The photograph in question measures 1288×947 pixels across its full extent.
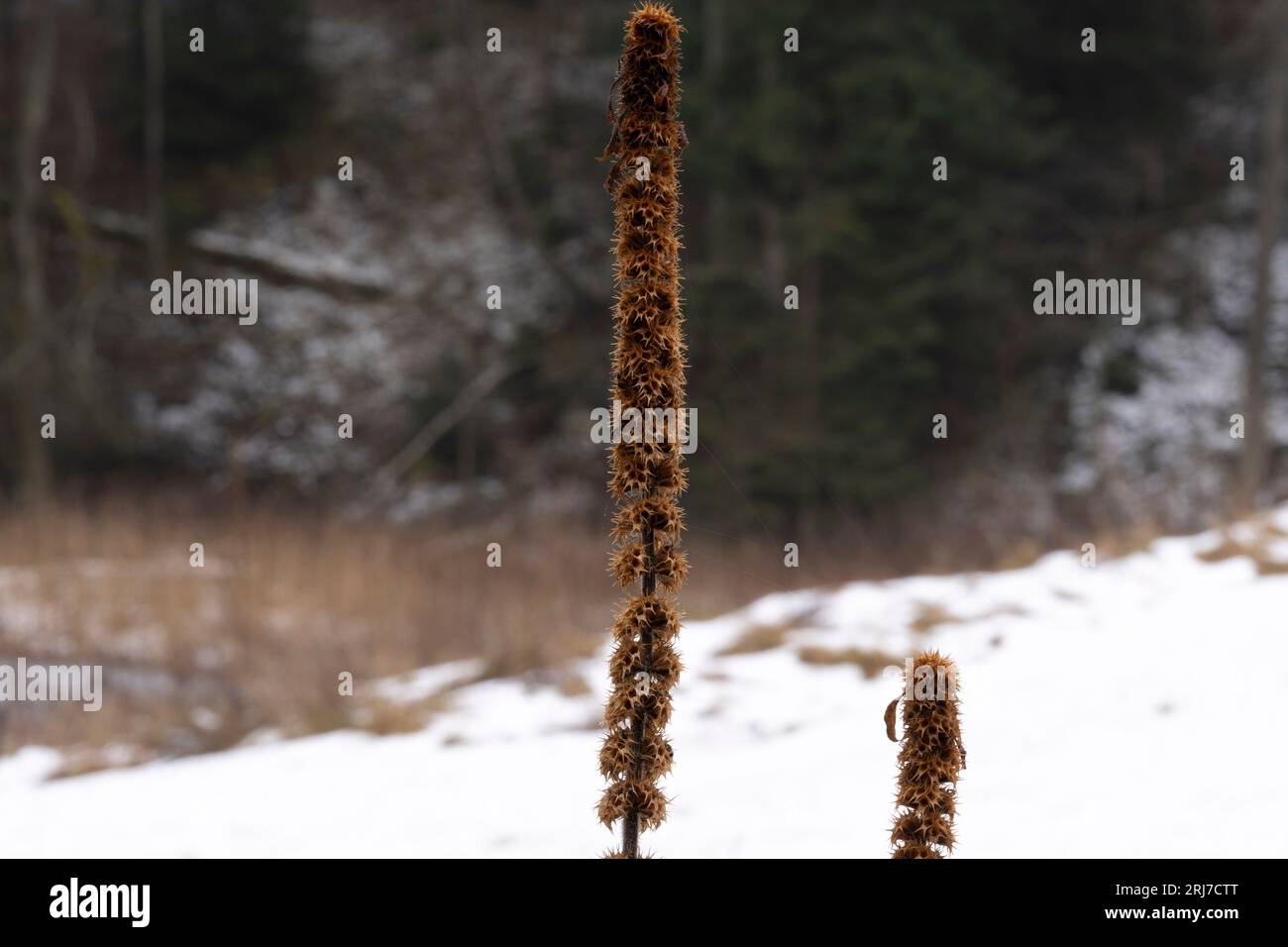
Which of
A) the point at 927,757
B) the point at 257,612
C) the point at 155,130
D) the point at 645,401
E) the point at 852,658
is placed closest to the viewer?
the point at 645,401

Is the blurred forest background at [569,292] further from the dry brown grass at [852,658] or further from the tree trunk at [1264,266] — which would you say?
the dry brown grass at [852,658]

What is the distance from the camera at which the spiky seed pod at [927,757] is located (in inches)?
81.8

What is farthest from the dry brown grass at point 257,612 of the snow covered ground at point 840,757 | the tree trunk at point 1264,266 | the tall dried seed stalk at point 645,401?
the tree trunk at point 1264,266

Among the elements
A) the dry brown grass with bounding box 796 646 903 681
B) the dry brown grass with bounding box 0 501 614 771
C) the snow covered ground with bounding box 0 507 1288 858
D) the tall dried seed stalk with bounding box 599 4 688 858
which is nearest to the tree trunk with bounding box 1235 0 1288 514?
the dry brown grass with bounding box 0 501 614 771

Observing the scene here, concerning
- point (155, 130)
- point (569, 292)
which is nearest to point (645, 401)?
point (569, 292)

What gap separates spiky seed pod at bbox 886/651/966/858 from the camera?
2.08 m

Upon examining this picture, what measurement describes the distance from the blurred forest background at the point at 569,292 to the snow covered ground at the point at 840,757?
4699 mm

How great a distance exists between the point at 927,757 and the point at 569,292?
1450 centimetres

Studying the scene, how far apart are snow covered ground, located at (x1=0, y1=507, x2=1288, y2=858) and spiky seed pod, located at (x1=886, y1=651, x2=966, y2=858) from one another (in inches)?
20.6

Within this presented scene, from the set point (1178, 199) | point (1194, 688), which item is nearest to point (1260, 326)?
point (1178, 199)

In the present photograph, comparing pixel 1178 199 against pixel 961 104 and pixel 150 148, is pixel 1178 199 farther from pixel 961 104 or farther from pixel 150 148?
pixel 150 148

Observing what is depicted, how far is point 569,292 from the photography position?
16188mm

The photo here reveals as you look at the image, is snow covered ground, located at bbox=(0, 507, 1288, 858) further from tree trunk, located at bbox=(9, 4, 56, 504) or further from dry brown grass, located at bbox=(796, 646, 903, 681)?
tree trunk, located at bbox=(9, 4, 56, 504)

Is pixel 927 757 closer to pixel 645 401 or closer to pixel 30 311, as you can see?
pixel 645 401
